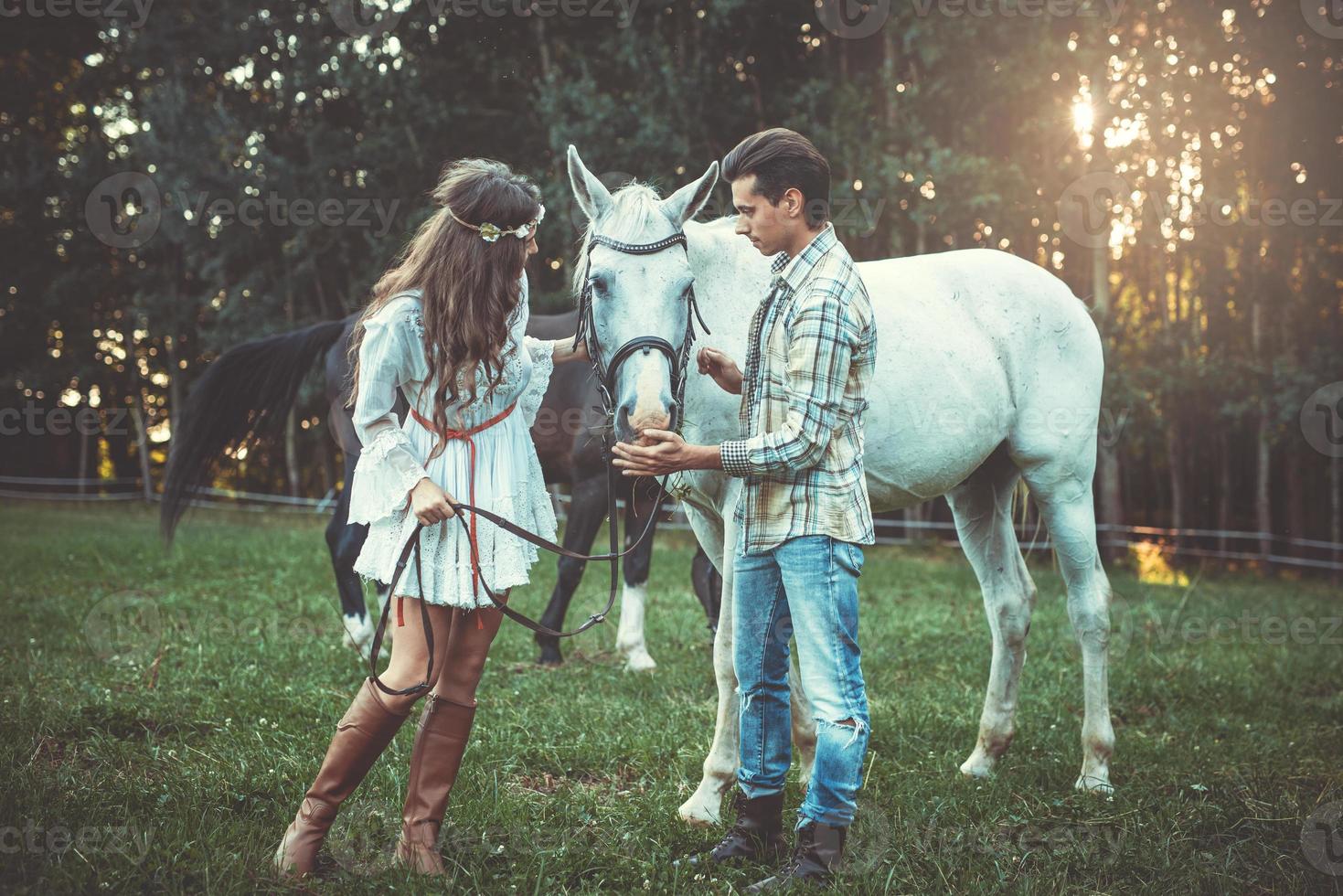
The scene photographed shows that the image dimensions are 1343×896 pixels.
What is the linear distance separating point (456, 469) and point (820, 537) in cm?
94

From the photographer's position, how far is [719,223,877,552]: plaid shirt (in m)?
2.27

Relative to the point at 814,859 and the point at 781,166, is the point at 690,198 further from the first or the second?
the point at 814,859

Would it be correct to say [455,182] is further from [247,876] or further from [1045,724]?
[1045,724]

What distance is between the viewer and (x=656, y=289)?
103 inches

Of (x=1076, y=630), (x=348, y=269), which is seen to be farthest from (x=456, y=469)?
(x=348, y=269)

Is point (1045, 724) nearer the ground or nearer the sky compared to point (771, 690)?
nearer the ground

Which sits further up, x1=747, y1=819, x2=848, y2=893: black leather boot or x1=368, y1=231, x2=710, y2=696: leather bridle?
x1=368, y1=231, x2=710, y2=696: leather bridle

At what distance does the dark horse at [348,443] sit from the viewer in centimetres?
548
